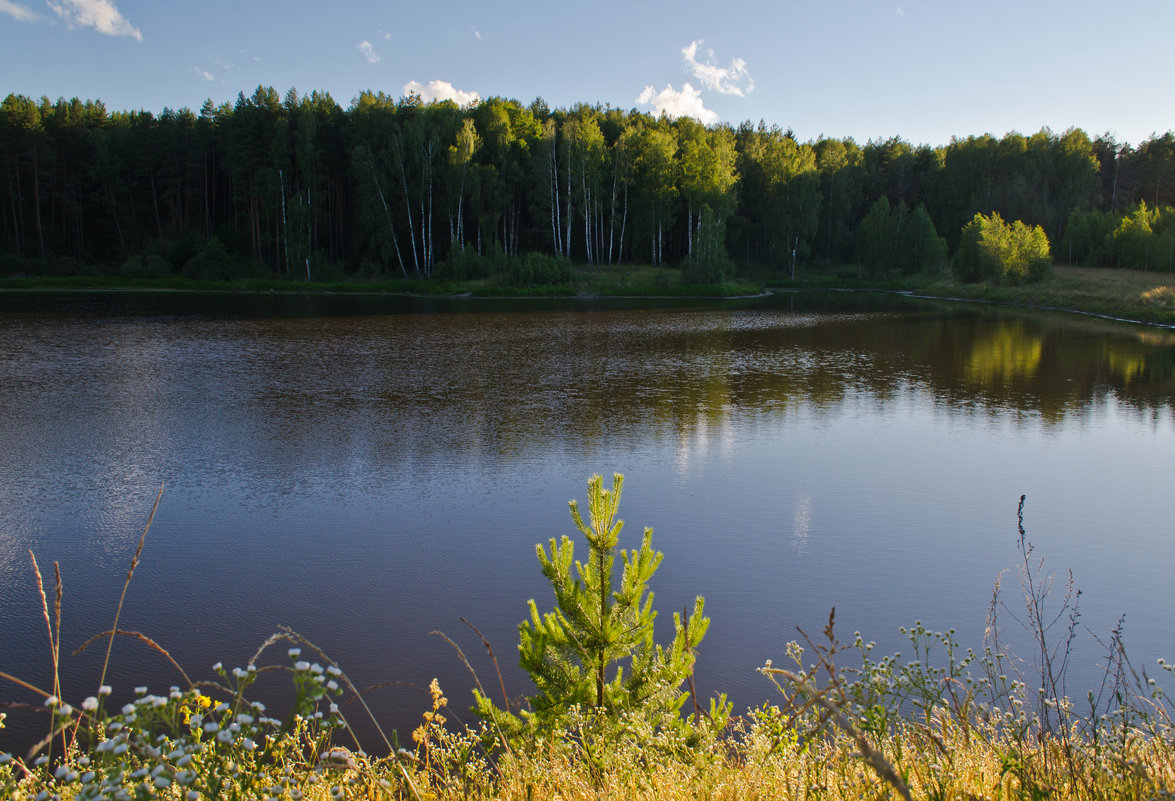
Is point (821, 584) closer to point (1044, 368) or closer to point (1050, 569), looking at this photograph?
point (1050, 569)

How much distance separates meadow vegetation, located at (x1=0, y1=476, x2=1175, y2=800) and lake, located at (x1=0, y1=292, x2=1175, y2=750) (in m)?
0.57

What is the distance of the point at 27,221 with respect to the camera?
53.5 metres

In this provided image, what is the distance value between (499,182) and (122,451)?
39.3m

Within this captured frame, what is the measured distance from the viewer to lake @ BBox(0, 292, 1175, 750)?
5.92 m

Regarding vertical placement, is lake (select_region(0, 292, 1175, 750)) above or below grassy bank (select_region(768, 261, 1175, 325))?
below

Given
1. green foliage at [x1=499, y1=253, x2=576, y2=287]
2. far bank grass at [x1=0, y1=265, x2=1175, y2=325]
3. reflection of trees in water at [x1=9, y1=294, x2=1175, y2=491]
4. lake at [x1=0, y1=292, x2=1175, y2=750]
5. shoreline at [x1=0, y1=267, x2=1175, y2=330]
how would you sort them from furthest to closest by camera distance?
green foliage at [x1=499, y1=253, x2=576, y2=287] < far bank grass at [x1=0, y1=265, x2=1175, y2=325] < shoreline at [x1=0, y1=267, x2=1175, y2=330] < reflection of trees in water at [x1=9, y1=294, x2=1175, y2=491] < lake at [x1=0, y1=292, x2=1175, y2=750]

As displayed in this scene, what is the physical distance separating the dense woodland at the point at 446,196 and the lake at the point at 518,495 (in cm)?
2910

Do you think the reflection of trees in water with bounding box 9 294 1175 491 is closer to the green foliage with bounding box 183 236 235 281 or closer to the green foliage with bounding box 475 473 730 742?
the green foliage with bounding box 475 473 730 742

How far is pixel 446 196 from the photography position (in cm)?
4788

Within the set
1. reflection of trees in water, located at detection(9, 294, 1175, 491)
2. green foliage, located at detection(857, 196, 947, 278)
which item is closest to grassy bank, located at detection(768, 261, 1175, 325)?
green foliage, located at detection(857, 196, 947, 278)

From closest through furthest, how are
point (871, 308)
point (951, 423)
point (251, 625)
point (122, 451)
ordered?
point (251, 625), point (122, 451), point (951, 423), point (871, 308)

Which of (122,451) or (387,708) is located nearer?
(387,708)

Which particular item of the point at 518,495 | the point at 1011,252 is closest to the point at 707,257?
the point at 1011,252

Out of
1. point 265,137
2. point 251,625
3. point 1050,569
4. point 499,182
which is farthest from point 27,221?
point 1050,569
